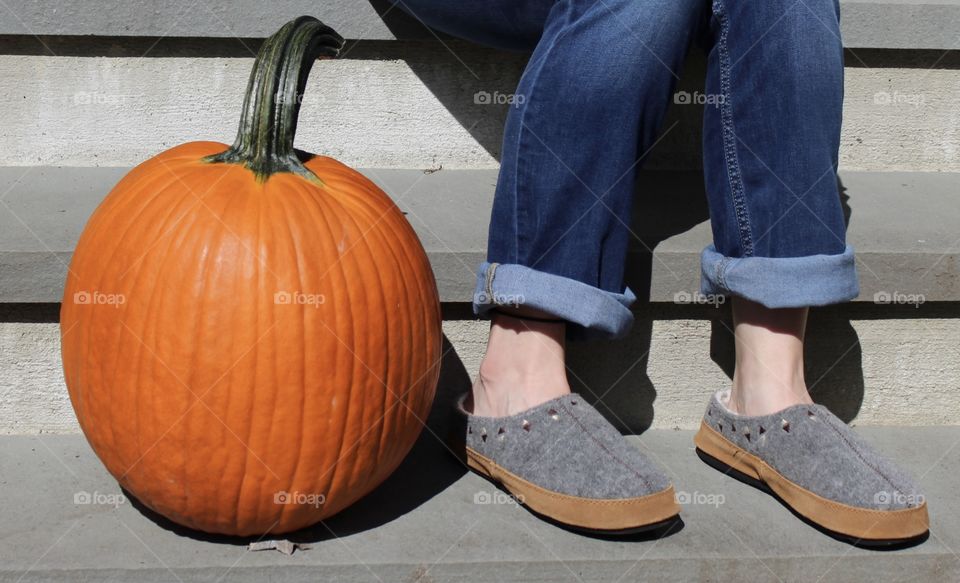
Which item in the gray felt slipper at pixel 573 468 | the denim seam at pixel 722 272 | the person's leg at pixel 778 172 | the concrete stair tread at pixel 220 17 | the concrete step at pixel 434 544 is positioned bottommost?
the concrete step at pixel 434 544

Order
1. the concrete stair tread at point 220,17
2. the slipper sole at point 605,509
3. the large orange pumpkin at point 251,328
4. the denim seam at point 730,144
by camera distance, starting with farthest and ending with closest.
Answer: the concrete stair tread at point 220,17 → the denim seam at point 730,144 → the slipper sole at point 605,509 → the large orange pumpkin at point 251,328

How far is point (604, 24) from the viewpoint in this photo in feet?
3.74

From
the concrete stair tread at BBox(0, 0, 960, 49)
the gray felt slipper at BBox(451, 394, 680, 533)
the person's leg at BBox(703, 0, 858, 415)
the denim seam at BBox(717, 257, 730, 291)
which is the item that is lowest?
the gray felt slipper at BBox(451, 394, 680, 533)

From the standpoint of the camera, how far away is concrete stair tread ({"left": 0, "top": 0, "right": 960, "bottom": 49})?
1424 mm

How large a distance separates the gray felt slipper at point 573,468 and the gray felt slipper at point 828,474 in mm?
164

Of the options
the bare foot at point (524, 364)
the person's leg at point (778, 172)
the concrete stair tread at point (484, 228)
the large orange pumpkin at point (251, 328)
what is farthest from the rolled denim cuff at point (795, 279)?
the large orange pumpkin at point (251, 328)

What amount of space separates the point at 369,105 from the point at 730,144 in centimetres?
59

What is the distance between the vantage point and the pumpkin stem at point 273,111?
1.05 metres

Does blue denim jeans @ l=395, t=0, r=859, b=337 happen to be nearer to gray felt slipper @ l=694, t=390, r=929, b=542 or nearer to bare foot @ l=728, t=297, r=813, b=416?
bare foot @ l=728, t=297, r=813, b=416

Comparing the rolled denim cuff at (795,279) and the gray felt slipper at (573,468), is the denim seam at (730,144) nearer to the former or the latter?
the rolled denim cuff at (795,279)

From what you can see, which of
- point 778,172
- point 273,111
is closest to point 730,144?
point 778,172

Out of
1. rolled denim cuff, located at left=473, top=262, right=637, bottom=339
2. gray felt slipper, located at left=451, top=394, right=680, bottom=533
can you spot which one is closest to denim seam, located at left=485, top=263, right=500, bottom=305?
rolled denim cuff, located at left=473, top=262, right=637, bottom=339

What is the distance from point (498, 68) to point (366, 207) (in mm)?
572

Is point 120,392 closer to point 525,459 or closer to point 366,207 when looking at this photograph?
point 366,207
